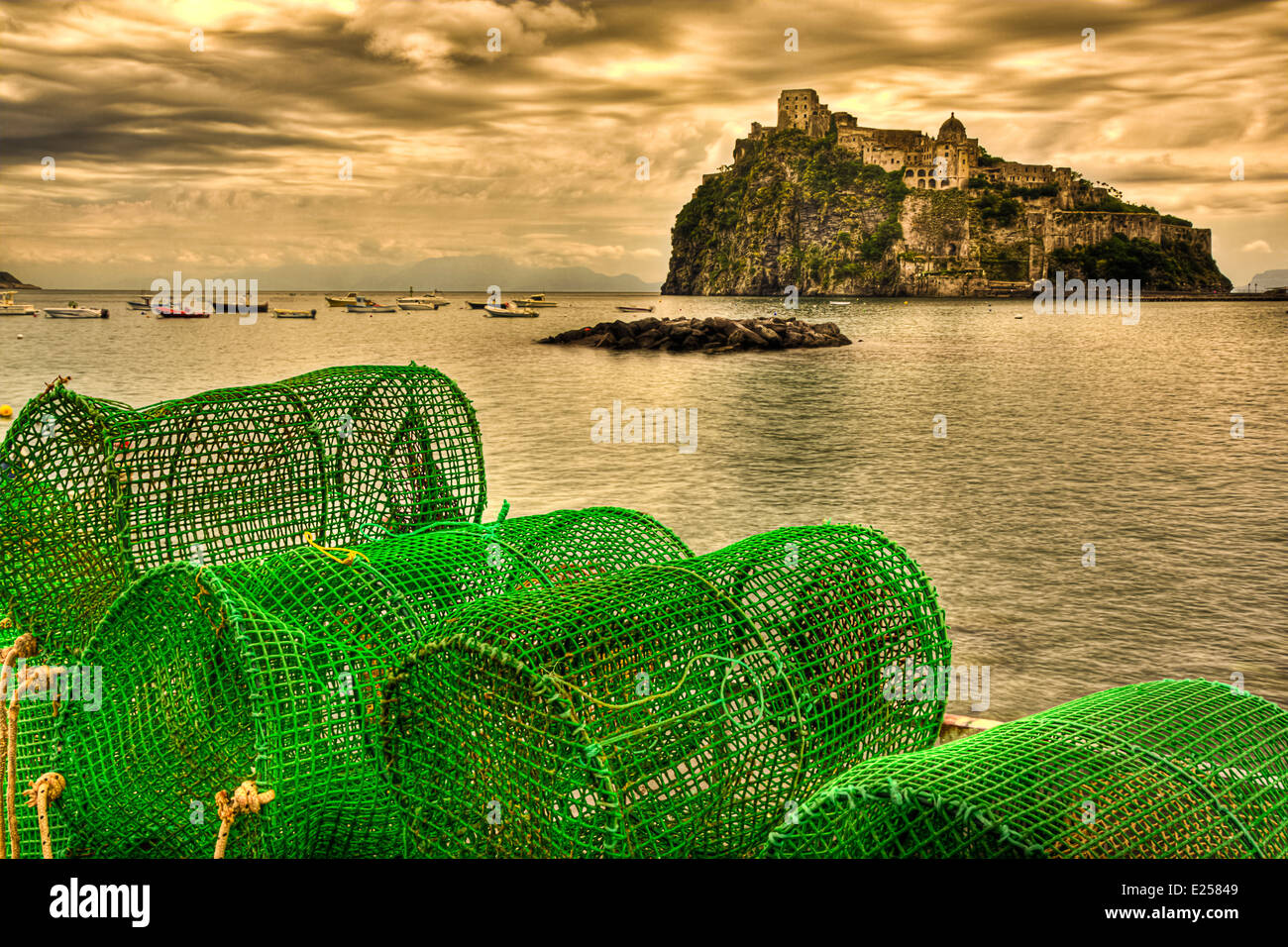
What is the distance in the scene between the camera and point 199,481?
349 cm

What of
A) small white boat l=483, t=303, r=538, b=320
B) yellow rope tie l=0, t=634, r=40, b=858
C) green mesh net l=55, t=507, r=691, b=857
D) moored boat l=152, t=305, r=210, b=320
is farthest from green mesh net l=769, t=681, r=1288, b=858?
small white boat l=483, t=303, r=538, b=320

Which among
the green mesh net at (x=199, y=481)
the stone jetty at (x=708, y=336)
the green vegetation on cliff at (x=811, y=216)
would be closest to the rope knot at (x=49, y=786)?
the green mesh net at (x=199, y=481)

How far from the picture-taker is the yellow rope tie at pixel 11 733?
94.8 inches

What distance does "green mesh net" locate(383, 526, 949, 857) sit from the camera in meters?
2.06

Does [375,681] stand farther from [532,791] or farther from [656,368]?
[656,368]

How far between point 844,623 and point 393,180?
182 ft

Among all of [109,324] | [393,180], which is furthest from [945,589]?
[109,324]

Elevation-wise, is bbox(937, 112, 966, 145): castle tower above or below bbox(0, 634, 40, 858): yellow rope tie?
above

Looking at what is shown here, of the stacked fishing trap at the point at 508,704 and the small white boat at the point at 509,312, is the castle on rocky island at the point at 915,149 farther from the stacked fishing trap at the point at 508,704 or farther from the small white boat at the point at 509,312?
the stacked fishing trap at the point at 508,704

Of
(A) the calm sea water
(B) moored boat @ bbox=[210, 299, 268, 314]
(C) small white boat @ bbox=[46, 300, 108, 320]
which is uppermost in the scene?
(B) moored boat @ bbox=[210, 299, 268, 314]

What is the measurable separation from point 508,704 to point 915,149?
333 ft

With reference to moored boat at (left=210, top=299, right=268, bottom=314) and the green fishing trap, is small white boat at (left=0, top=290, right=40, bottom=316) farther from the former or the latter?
the green fishing trap

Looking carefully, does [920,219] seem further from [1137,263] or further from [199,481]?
[199,481]

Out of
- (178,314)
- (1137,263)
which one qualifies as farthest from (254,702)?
(1137,263)
